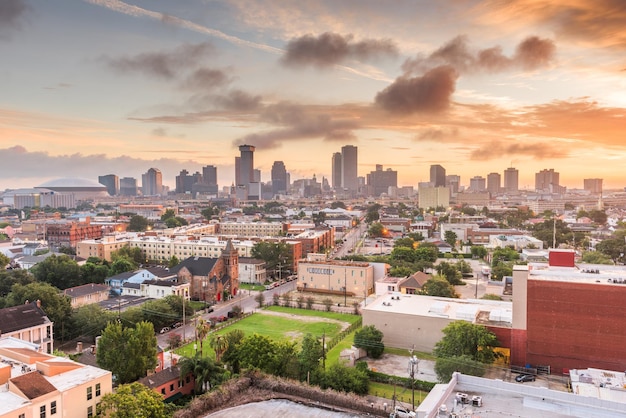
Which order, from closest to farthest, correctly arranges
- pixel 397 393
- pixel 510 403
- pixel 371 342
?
1. pixel 510 403
2. pixel 397 393
3. pixel 371 342

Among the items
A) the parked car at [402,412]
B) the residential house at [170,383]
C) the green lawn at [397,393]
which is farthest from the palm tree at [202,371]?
the parked car at [402,412]

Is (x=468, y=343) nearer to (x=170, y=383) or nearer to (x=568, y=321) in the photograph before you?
(x=568, y=321)

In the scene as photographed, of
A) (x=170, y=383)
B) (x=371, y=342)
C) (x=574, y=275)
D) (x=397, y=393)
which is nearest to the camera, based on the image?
(x=170, y=383)

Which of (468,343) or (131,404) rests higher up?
(131,404)

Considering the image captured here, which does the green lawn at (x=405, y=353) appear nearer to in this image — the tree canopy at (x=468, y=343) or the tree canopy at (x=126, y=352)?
the tree canopy at (x=468, y=343)

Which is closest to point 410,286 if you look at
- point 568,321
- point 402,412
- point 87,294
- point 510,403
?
point 568,321

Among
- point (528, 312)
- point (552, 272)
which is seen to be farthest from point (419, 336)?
point (552, 272)

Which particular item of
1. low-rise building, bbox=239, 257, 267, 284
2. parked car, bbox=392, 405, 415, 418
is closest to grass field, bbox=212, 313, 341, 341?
parked car, bbox=392, 405, 415, 418
